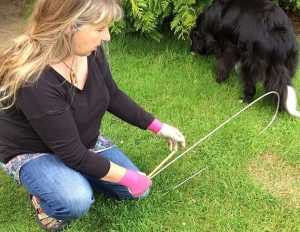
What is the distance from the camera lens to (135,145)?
3.17m

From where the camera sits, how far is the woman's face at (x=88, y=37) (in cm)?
187

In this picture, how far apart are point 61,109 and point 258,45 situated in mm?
1901

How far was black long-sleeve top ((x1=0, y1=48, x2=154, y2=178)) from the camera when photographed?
1.96 metres

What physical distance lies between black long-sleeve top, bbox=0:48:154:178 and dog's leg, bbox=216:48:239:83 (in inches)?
61.0

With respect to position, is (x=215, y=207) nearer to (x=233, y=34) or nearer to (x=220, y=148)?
(x=220, y=148)

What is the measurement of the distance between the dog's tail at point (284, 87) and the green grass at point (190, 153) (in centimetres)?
8

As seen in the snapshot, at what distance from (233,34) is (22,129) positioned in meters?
2.08

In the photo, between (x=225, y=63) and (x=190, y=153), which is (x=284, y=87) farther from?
(x=190, y=153)

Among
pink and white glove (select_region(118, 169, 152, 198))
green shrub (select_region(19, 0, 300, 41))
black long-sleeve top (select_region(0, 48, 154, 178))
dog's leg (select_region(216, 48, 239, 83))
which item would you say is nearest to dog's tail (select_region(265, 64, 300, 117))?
dog's leg (select_region(216, 48, 239, 83))

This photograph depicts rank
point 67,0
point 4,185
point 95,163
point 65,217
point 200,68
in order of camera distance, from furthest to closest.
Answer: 1. point 200,68
2. point 4,185
3. point 65,217
4. point 95,163
5. point 67,0

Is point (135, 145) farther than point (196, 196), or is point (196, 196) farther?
point (135, 145)

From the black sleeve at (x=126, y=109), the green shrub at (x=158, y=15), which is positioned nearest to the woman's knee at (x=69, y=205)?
the black sleeve at (x=126, y=109)

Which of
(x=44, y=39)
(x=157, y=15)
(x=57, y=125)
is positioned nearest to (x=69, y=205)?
(x=57, y=125)

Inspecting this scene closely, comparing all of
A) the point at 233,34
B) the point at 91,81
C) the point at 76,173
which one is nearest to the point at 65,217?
the point at 76,173
